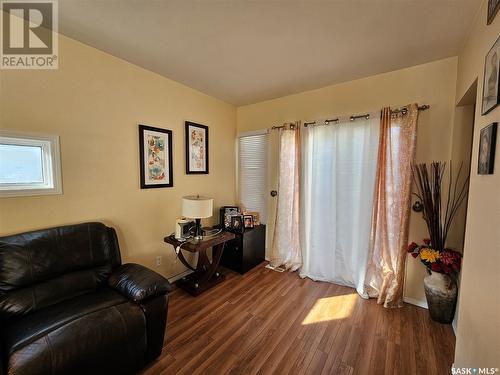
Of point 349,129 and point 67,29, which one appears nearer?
point 67,29

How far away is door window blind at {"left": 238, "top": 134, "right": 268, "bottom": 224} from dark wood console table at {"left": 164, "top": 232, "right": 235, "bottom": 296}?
0.89m

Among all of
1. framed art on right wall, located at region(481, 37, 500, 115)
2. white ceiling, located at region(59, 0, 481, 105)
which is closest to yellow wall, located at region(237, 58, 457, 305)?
white ceiling, located at region(59, 0, 481, 105)

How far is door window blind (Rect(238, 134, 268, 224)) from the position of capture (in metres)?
3.25

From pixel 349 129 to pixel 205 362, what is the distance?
2.63m

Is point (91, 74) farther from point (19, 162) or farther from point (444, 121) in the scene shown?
point (444, 121)

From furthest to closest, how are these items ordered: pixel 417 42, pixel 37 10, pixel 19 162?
1. pixel 417 42
2. pixel 19 162
3. pixel 37 10

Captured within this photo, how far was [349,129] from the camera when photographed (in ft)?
8.02

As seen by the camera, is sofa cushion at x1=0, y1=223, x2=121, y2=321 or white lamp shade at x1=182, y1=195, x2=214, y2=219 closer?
sofa cushion at x1=0, y1=223, x2=121, y2=321

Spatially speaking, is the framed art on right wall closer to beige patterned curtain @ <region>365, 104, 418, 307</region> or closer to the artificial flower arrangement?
beige patterned curtain @ <region>365, 104, 418, 307</region>

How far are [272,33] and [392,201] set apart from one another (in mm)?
1962

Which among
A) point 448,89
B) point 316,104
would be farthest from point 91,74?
point 448,89

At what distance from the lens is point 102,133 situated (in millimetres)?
1977

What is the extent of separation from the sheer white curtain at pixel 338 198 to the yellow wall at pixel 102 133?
5.33 ft

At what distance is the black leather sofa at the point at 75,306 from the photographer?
1.10m
